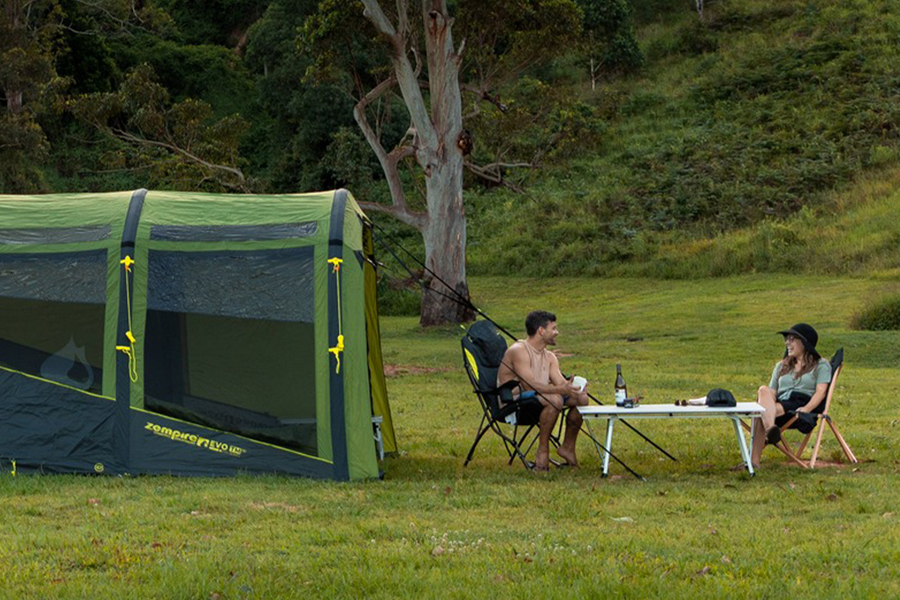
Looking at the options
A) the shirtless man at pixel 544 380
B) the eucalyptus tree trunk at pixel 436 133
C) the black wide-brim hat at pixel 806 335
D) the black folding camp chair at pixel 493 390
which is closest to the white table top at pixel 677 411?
the shirtless man at pixel 544 380

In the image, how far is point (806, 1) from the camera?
48656mm

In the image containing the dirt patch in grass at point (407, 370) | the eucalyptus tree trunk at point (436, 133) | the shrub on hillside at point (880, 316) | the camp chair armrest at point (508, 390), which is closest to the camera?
the camp chair armrest at point (508, 390)

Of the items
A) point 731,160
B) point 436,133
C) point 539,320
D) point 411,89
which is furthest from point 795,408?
point 731,160

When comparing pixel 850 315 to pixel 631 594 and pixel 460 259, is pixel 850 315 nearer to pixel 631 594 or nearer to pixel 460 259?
pixel 460 259

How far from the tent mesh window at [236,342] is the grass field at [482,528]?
526 millimetres

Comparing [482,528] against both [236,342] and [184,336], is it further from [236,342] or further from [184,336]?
[184,336]

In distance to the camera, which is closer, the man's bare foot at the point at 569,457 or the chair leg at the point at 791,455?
the chair leg at the point at 791,455

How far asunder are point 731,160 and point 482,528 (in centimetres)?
3300

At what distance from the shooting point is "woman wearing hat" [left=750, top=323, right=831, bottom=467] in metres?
8.96

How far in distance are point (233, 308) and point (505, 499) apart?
8.33 feet

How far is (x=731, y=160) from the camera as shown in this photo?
3806cm

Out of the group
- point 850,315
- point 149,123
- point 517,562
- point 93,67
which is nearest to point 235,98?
point 93,67

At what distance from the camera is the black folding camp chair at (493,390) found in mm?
8891

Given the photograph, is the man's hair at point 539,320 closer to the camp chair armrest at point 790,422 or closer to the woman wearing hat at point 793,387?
the woman wearing hat at point 793,387
